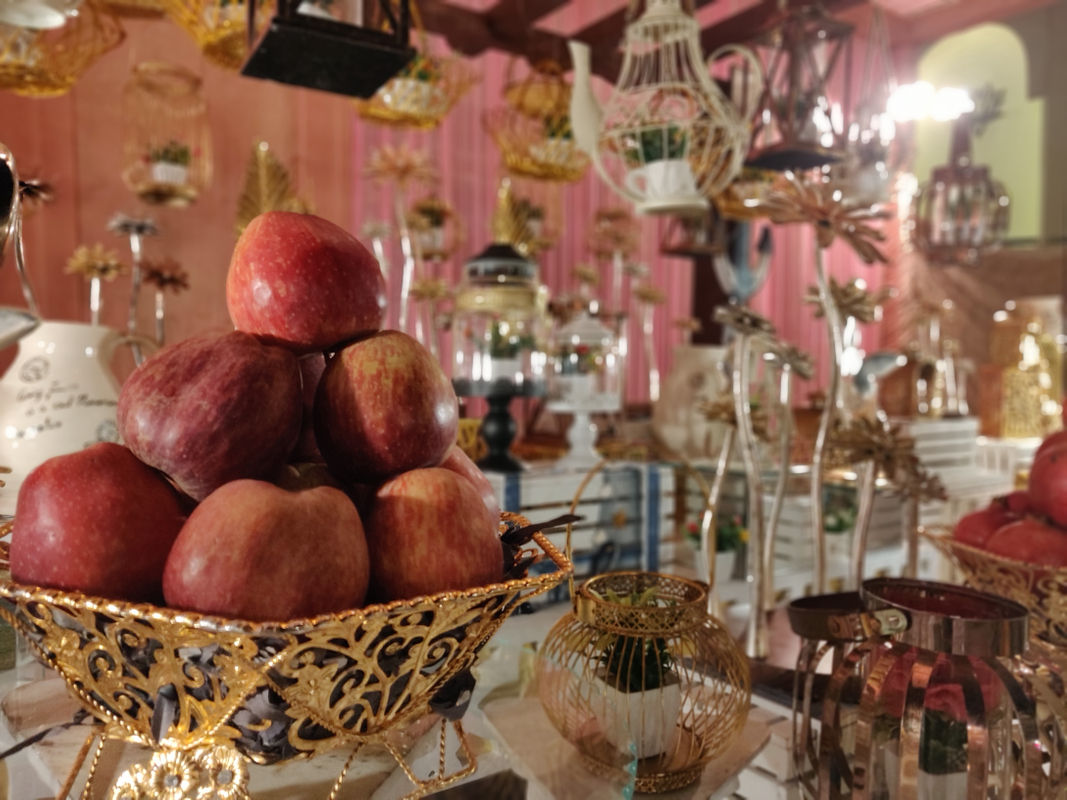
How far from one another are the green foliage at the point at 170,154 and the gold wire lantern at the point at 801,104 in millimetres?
1633

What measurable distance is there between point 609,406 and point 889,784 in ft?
4.15

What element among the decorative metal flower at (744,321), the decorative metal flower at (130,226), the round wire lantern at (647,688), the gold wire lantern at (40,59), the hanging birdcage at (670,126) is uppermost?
the gold wire lantern at (40,59)

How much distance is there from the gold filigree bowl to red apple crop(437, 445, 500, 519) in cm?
→ 41

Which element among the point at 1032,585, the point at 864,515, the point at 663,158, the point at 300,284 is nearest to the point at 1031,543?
the point at 1032,585

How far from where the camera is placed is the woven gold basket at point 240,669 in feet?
1.12

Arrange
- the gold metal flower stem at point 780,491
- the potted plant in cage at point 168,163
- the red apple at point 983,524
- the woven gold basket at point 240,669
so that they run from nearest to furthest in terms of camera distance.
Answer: the woven gold basket at point 240,669
the red apple at point 983,524
the gold metal flower stem at point 780,491
the potted plant in cage at point 168,163

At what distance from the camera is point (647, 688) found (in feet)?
1.71

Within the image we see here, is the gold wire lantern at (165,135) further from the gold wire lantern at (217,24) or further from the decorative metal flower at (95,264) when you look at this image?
the gold wire lantern at (217,24)

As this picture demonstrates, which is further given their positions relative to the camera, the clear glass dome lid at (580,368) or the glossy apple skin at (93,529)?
the clear glass dome lid at (580,368)

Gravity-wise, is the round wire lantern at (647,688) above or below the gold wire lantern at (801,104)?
below

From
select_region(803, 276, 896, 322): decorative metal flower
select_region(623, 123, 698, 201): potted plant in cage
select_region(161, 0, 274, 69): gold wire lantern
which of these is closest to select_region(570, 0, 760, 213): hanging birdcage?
select_region(623, 123, 698, 201): potted plant in cage

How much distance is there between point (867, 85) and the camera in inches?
53.1

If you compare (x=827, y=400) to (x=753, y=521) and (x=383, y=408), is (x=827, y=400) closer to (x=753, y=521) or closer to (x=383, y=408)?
(x=753, y=521)

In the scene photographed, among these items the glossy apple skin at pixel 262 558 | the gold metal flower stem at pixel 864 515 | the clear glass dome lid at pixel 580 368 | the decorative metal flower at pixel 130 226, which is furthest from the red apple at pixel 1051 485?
the decorative metal flower at pixel 130 226
